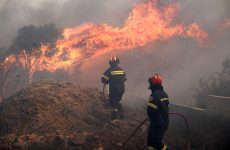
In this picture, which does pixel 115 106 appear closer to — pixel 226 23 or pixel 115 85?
pixel 115 85

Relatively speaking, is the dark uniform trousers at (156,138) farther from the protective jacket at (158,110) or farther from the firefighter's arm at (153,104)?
the firefighter's arm at (153,104)

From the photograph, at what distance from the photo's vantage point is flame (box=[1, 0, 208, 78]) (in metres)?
17.5

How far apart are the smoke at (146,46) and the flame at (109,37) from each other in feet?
1.56

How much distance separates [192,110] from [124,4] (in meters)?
9.77

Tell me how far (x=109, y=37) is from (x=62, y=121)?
29.5 ft

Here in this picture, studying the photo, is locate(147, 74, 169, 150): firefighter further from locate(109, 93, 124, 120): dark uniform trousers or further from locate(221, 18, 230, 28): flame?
locate(221, 18, 230, 28): flame

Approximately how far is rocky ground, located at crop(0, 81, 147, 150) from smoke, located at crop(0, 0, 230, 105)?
6275 mm

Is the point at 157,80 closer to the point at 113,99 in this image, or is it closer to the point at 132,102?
the point at 113,99

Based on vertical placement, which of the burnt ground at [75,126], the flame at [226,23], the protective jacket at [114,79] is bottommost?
the burnt ground at [75,126]

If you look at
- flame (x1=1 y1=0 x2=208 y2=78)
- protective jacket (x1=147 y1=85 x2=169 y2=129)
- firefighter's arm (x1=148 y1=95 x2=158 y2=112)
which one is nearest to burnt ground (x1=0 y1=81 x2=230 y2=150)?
protective jacket (x1=147 y1=85 x2=169 y2=129)

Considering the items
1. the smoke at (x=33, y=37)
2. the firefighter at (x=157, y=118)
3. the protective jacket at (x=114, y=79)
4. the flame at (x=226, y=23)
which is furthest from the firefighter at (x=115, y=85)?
the flame at (x=226, y=23)

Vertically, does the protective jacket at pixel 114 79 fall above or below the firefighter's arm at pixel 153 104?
above

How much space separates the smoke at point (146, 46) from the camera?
17719 mm

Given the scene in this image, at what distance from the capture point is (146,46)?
21125 millimetres
